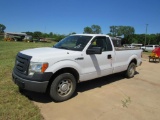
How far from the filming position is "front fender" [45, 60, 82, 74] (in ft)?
14.3

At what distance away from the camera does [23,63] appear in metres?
4.51

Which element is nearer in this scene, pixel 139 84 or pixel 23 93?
pixel 23 93

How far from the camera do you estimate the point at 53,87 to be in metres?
4.48

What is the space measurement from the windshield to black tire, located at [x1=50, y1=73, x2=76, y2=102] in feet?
3.27

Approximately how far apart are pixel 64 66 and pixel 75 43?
1.33 meters

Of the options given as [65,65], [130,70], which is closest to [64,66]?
[65,65]

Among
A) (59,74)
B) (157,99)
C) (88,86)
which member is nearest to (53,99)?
(59,74)

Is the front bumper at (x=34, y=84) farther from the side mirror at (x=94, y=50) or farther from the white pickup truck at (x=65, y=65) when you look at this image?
the side mirror at (x=94, y=50)

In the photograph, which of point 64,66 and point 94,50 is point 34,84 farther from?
point 94,50

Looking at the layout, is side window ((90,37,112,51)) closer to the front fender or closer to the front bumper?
the front fender

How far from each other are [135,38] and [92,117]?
75253 millimetres

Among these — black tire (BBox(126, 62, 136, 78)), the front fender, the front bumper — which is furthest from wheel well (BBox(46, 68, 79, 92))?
black tire (BBox(126, 62, 136, 78))

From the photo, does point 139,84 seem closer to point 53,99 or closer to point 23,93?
point 53,99

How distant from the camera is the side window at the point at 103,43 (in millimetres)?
5879
